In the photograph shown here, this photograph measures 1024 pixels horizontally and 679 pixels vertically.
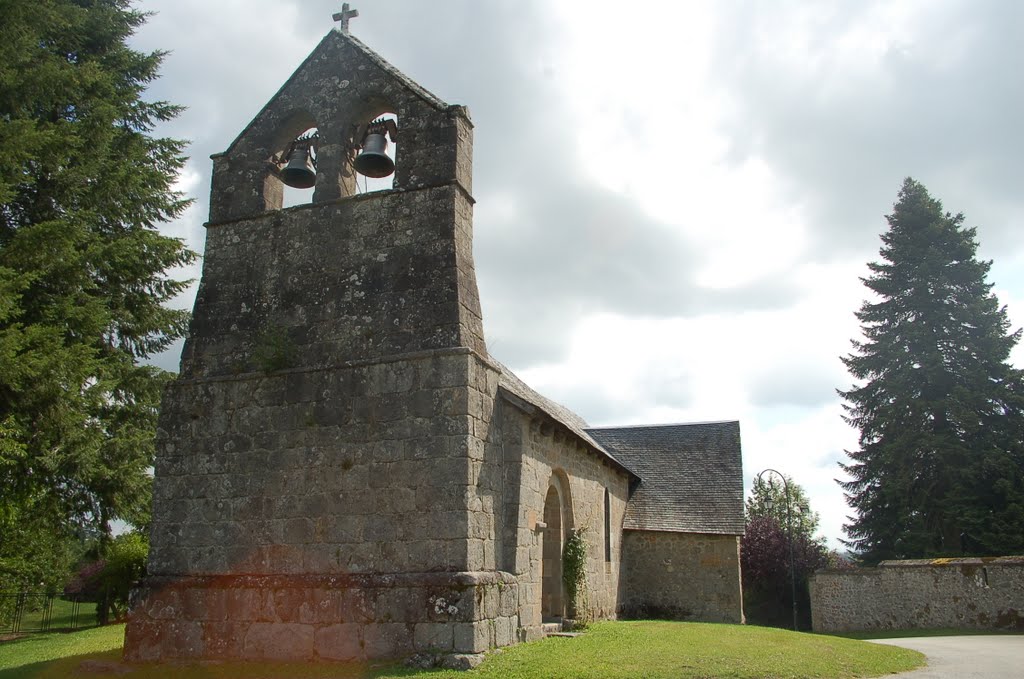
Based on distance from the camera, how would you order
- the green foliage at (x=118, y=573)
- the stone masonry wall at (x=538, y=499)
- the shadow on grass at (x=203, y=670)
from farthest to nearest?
the green foliage at (x=118, y=573) < the stone masonry wall at (x=538, y=499) < the shadow on grass at (x=203, y=670)

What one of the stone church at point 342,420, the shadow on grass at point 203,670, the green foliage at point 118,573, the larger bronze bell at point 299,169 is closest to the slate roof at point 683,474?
the stone church at point 342,420

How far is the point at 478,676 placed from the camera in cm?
762

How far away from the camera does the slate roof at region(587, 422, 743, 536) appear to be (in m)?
19.4

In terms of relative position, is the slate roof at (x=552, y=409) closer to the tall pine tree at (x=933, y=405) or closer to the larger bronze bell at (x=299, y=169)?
the larger bronze bell at (x=299, y=169)

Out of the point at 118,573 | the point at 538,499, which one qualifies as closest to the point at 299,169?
the point at 538,499

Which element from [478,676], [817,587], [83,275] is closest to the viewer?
[478,676]

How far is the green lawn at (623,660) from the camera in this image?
7984mm

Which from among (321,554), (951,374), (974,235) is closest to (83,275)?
(321,554)

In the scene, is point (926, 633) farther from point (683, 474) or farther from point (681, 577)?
point (683, 474)

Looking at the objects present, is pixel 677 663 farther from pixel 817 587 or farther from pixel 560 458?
pixel 817 587

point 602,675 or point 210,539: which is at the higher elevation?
point 210,539

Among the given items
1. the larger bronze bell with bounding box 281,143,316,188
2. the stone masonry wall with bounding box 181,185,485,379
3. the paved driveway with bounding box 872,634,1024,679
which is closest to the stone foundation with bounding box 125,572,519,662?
the stone masonry wall with bounding box 181,185,485,379

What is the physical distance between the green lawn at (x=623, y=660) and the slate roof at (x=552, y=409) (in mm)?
3364

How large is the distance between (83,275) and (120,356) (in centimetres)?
262
